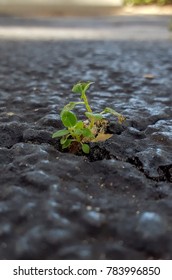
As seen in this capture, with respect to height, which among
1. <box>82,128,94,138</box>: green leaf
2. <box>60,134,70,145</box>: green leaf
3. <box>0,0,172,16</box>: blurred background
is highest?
<box>82,128,94,138</box>: green leaf

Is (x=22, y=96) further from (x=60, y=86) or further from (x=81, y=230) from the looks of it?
(x=81, y=230)

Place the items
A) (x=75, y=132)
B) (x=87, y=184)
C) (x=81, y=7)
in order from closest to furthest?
(x=87, y=184) → (x=75, y=132) → (x=81, y=7)

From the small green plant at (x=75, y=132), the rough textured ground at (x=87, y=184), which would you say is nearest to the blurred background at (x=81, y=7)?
the rough textured ground at (x=87, y=184)

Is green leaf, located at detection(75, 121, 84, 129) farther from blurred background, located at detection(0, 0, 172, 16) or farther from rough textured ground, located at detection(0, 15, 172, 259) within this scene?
blurred background, located at detection(0, 0, 172, 16)

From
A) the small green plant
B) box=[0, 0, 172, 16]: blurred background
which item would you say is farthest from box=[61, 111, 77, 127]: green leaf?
box=[0, 0, 172, 16]: blurred background

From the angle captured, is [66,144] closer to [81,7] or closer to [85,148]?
[85,148]

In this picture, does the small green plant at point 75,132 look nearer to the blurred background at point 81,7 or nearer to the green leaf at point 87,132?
the green leaf at point 87,132

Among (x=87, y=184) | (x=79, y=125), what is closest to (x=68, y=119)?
(x=79, y=125)
